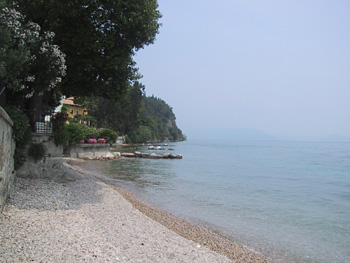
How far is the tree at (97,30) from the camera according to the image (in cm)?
1325

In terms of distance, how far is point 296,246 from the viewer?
376 inches

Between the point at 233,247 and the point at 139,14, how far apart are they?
1032 centimetres

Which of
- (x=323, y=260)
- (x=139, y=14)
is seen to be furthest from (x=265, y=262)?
(x=139, y=14)

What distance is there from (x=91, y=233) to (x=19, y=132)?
5.55 metres

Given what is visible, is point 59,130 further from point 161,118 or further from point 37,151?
point 161,118

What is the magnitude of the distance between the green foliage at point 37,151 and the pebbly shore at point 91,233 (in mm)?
962

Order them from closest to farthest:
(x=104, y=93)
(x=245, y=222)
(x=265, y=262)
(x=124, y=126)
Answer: (x=265, y=262), (x=245, y=222), (x=104, y=93), (x=124, y=126)

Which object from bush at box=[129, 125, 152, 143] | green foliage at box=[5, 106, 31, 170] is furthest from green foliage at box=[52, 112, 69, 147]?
bush at box=[129, 125, 152, 143]

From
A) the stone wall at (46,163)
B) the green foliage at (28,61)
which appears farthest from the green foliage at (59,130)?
the green foliage at (28,61)

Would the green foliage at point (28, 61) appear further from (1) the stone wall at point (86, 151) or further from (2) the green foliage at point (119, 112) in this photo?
(2) the green foliage at point (119, 112)

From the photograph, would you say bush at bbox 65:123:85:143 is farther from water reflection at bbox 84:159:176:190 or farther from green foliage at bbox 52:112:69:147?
green foliage at bbox 52:112:69:147

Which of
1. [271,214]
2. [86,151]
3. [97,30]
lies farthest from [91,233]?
[86,151]

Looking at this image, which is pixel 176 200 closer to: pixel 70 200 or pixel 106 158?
pixel 70 200

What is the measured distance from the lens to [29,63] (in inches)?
443
